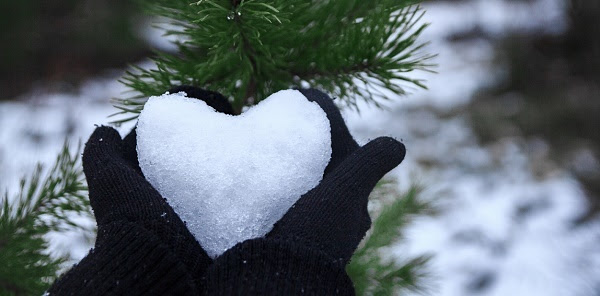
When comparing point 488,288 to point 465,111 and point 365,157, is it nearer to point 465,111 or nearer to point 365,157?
point 465,111

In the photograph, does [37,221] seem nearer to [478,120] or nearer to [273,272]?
[273,272]

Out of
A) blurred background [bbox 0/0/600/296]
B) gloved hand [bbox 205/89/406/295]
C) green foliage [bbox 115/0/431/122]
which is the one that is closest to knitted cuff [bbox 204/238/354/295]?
gloved hand [bbox 205/89/406/295]

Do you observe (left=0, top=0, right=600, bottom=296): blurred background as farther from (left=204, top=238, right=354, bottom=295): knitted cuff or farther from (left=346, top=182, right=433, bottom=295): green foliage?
(left=204, top=238, right=354, bottom=295): knitted cuff

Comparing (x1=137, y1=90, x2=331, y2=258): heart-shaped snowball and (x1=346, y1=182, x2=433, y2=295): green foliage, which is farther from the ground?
(x1=137, y1=90, x2=331, y2=258): heart-shaped snowball

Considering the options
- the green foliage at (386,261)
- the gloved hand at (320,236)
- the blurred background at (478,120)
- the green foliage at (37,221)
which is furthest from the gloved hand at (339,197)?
the blurred background at (478,120)

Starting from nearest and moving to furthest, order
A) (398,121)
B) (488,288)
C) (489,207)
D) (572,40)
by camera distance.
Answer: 1. (488,288)
2. (489,207)
3. (398,121)
4. (572,40)

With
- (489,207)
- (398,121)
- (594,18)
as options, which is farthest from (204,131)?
(594,18)

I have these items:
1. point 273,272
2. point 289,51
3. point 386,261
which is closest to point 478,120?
point 386,261

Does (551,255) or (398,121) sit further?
(398,121)
